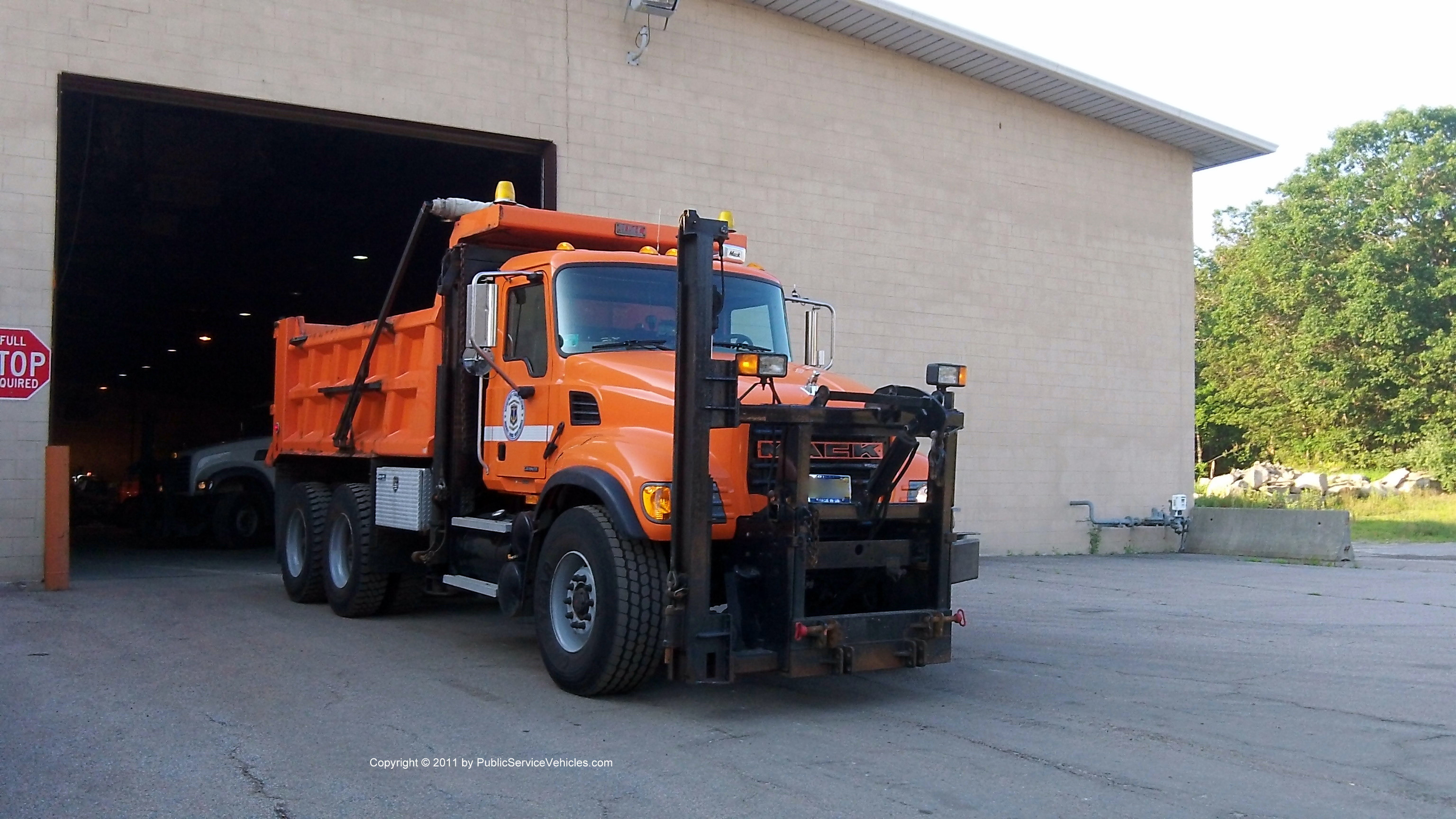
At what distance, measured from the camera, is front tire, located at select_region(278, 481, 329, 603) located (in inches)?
443

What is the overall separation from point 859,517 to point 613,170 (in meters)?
9.01

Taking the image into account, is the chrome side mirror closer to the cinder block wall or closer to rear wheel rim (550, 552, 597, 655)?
rear wheel rim (550, 552, 597, 655)

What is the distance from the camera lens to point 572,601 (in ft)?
24.3

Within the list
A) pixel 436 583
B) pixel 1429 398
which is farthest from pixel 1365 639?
pixel 1429 398

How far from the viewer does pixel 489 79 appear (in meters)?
14.5

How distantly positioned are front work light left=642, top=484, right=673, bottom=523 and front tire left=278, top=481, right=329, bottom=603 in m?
5.44

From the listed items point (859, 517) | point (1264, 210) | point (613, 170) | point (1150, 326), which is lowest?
point (859, 517)

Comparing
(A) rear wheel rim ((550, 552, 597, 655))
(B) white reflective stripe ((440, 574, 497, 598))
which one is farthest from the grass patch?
(A) rear wheel rim ((550, 552, 597, 655))

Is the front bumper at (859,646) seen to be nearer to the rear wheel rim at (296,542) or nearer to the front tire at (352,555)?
the front tire at (352,555)

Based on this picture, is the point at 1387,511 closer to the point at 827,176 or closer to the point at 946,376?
the point at 827,176

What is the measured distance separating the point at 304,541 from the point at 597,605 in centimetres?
553

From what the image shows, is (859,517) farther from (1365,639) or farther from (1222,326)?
(1222,326)

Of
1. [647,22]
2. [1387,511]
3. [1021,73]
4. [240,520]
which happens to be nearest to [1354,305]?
[1387,511]

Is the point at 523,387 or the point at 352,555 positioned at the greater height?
the point at 523,387
